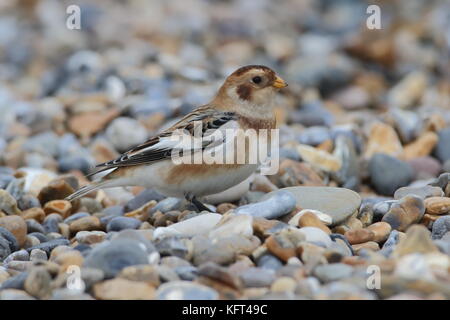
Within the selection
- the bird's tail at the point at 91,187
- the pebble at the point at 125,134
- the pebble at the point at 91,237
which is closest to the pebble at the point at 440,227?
the pebble at the point at 91,237

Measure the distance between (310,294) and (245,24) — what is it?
9.57 meters

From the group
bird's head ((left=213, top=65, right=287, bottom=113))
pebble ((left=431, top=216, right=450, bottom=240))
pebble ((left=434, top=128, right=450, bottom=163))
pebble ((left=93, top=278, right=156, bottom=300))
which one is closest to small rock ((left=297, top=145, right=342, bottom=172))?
pebble ((left=434, top=128, right=450, bottom=163))

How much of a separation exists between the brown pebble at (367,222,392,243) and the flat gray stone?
0.23 meters

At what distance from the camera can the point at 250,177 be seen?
6188 mm

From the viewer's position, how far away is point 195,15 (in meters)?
13.4

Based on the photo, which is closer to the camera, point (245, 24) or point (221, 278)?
point (221, 278)

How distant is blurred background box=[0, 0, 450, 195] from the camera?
8.17 meters

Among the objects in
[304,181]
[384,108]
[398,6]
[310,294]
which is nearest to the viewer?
[310,294]

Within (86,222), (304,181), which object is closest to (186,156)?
(86,222)

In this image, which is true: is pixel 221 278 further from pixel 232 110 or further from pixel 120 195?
pixel 120 195

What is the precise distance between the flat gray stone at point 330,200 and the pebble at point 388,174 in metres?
1.60

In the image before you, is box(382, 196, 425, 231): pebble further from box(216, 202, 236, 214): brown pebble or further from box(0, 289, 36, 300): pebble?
box(0, 289, 36, 300): pebble

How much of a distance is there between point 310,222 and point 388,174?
7.46ft

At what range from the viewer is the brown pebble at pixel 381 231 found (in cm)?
Answer: 482
